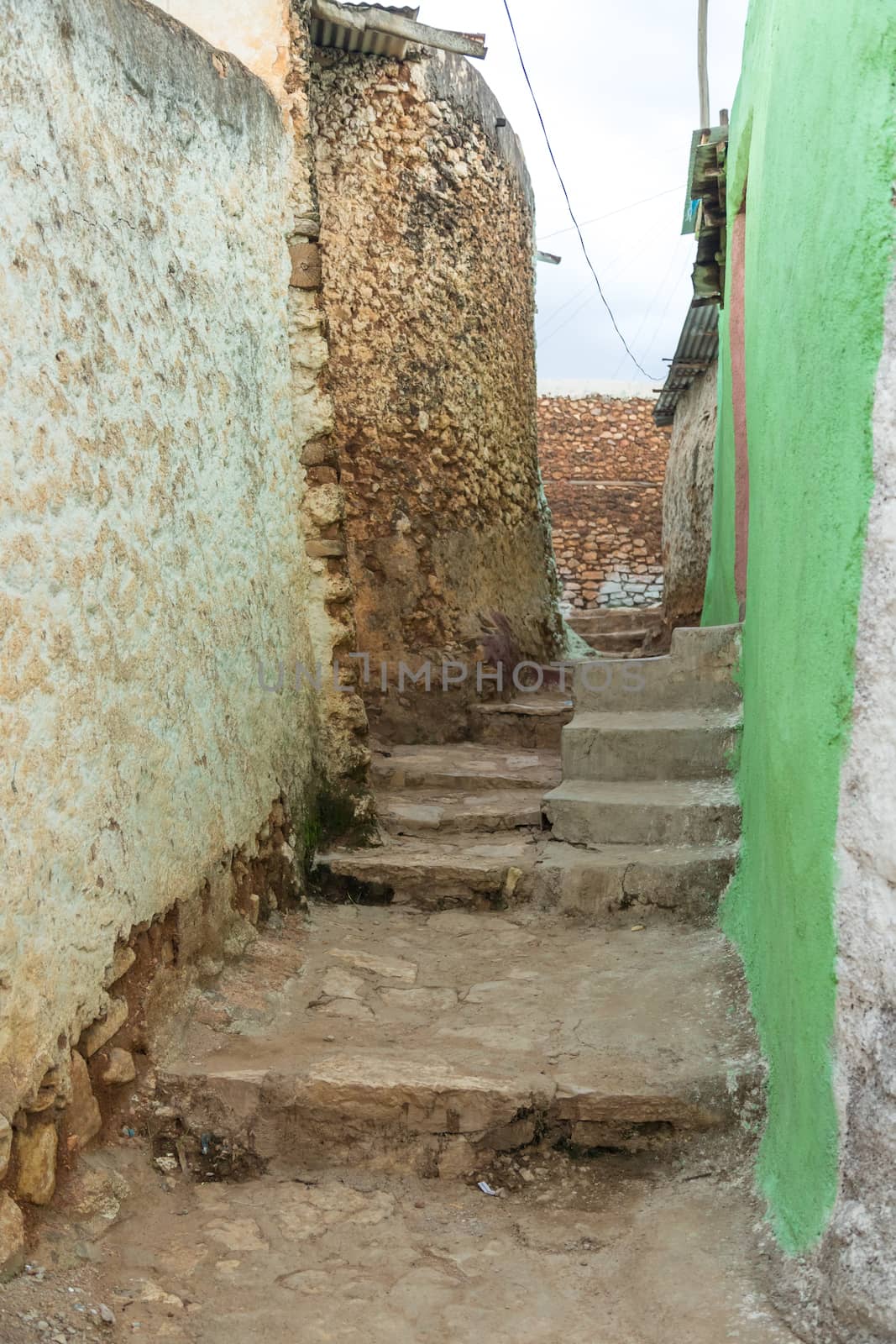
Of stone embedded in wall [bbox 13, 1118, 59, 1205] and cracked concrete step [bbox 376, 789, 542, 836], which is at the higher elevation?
stone embedded in wall [bbox 13, 1118, 59, 1205]

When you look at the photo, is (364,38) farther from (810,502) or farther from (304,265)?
(810,502)

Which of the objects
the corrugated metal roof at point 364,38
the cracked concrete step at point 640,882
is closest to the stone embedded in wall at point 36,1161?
the cracked concrete step at point 640,882

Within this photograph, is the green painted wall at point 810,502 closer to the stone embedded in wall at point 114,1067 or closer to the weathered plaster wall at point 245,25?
the stone embedded in wall at point 114,1067

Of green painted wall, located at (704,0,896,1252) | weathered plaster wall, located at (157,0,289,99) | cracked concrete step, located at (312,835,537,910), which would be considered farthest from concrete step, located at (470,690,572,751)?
weathered plaster wall, located at (157,0,289,99)

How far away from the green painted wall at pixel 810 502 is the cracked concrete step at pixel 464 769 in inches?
85.4

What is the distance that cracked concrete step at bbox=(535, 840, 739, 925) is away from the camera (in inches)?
138

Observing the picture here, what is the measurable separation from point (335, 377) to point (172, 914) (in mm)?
3952

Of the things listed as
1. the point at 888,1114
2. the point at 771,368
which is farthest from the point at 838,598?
the point at 771,368

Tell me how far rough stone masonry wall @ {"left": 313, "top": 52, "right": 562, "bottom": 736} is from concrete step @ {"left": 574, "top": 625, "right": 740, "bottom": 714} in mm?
1594

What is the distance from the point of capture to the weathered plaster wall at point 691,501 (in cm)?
840

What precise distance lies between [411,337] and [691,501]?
11.7 feet

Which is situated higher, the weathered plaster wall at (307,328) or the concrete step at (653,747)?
the weathered plaster wall at (307,328)

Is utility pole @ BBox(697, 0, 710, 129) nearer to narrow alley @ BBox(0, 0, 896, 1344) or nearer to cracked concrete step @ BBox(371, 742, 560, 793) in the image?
narrow alley @ BBox(0, 0, 896, 1344)

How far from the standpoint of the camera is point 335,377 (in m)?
6.00
